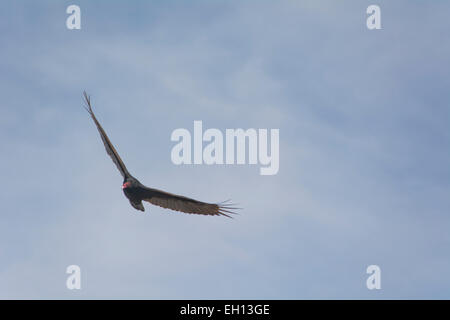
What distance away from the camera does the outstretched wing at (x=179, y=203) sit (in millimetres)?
17844

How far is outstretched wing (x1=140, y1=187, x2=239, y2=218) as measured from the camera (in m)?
17.8

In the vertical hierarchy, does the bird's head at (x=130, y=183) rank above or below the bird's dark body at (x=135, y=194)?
above

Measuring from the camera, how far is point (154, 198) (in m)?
18.5

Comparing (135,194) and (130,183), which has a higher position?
(130,183)

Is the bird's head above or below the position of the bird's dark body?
above

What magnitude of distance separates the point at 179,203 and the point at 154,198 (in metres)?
0.83

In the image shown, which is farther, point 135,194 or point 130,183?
point 135,194

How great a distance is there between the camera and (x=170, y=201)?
18.5 metres

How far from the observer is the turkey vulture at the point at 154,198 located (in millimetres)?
17922
